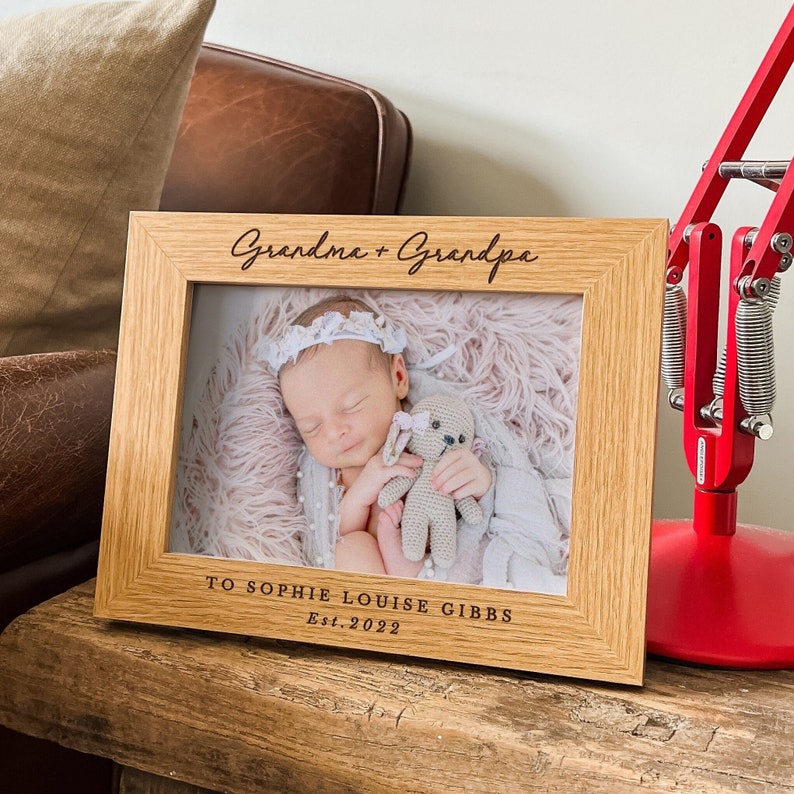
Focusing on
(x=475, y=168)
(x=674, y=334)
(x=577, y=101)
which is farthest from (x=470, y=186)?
(x=674, y=334)

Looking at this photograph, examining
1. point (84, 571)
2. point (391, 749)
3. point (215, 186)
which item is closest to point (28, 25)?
point (215, 186)

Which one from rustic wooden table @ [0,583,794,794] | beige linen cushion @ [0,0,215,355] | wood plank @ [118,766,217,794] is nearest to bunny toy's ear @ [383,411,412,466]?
rustic wooden table @ [0,583,794,794]

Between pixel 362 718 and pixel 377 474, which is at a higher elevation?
pixel 377 474

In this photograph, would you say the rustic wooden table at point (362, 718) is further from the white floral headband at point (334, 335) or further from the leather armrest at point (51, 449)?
the white floral headband at point (334, 335)

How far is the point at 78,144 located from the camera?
0.81m

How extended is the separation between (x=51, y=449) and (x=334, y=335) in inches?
9.7

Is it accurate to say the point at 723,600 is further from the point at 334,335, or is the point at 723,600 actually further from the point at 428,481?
the point at 334,335

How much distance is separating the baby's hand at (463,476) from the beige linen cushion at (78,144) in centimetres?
47

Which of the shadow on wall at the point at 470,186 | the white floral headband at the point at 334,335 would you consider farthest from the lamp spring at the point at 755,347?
the shadow on wall at the point at 470,186

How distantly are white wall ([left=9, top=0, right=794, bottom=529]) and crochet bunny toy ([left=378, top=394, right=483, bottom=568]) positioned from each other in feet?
1.53

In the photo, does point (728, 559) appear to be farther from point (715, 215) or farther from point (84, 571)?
point (84, 571)

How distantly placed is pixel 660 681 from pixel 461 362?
0.25 meters

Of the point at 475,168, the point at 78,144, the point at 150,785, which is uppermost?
the point at 475,168

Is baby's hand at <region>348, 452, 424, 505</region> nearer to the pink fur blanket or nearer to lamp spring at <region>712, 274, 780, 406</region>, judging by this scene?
the pink fur blanket
